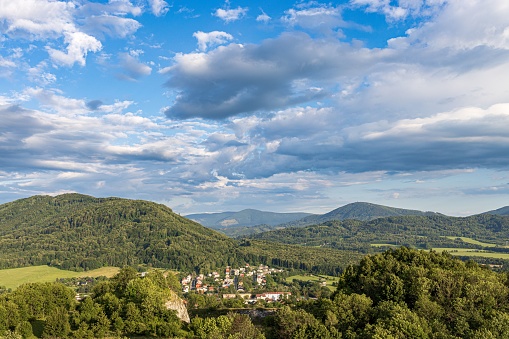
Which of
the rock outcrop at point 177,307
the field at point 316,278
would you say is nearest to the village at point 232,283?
the field at point 316,278

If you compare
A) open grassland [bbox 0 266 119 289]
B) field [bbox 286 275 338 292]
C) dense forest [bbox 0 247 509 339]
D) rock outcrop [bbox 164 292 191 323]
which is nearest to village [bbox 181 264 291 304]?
field [bbox 286 275 338 292]

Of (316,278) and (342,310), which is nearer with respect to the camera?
(342,310)

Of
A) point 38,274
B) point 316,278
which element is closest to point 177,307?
point 316,278

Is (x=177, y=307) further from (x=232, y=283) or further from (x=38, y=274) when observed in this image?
(x=38, y=274)

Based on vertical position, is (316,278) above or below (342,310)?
below

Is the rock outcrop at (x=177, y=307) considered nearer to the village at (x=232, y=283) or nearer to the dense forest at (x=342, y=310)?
the dense forest at (x=342, y=310)

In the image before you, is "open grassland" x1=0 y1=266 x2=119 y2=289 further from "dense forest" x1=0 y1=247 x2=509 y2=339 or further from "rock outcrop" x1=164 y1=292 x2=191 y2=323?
"rock outcrop" x1=164 y1=292 x2=191 y2=323

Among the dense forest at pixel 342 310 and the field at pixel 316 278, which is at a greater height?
the dense forest at pixel 342 310
